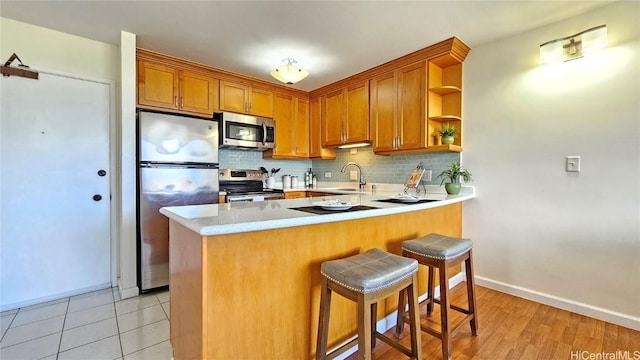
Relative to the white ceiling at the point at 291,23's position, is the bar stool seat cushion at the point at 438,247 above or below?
below

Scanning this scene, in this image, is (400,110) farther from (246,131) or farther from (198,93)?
(198,93)

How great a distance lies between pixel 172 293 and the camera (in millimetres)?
1528

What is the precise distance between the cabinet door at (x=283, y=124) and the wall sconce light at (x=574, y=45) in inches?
114

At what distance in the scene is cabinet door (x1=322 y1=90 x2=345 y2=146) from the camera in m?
3.76

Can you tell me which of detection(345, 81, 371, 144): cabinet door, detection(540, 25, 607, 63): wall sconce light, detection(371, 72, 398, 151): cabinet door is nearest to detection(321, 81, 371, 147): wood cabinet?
detection(345, 81, 371, 144): cabinet door

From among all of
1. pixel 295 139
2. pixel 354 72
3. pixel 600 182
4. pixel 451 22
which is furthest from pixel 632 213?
pixel 295 139

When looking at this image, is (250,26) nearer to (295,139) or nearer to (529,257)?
(295,139)

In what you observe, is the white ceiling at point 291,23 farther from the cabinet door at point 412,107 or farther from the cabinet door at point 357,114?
the cabinet door at point 357,114

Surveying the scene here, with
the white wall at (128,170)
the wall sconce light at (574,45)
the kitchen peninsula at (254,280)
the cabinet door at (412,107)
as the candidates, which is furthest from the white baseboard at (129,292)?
the wall sconce light at (574,45)

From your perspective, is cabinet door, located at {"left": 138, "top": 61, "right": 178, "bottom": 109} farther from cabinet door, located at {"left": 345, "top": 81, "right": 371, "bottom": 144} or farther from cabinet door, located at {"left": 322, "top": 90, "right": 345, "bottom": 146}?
cabinet door, located at {"left": 345, "top": 81, "right": 371, "bottom": 144}

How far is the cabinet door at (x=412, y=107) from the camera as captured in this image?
2.81 metres

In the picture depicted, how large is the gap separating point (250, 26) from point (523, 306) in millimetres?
3311

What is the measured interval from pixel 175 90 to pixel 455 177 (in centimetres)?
316

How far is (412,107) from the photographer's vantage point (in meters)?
2.91
